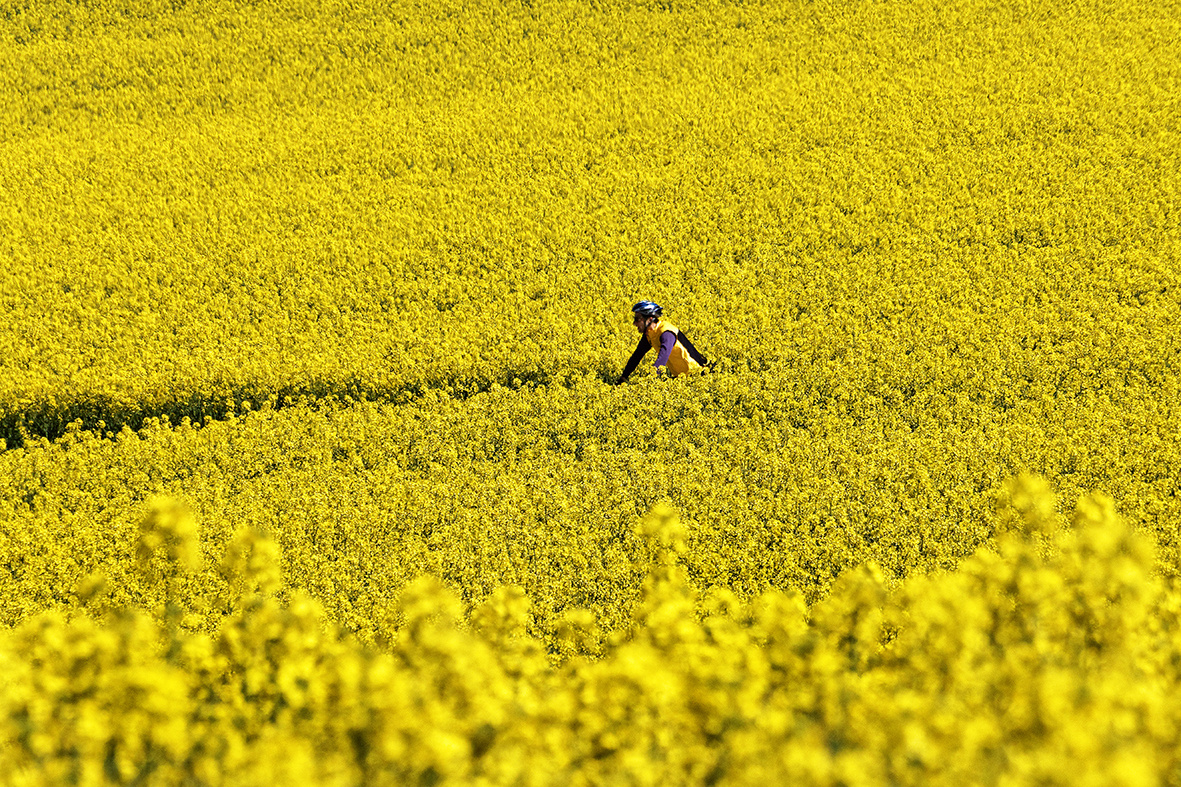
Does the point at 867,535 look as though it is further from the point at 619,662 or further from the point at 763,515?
the point at 619,662

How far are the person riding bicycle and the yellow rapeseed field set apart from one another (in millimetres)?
277

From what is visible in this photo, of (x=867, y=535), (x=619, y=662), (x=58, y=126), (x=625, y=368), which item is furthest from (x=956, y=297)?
(x=58, y=126)

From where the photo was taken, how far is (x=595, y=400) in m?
9.54

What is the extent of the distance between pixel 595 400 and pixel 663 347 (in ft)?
3.38

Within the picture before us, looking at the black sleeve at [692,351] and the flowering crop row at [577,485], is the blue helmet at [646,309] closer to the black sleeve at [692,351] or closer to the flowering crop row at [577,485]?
the black sleeve at [692,351]

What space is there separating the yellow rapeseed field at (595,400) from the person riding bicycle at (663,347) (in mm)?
277

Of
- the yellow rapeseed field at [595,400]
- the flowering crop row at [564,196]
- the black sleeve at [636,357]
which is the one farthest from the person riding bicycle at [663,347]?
the flowering crop row at [564,196]

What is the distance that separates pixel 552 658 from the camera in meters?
5.79

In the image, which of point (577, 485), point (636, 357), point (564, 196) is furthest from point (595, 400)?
point (564, 196)

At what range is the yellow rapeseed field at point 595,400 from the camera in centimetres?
333

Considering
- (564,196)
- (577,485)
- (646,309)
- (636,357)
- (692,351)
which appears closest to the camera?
(577,485)

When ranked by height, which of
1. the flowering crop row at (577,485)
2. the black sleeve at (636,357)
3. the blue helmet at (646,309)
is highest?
the blue helmet at (646,309)

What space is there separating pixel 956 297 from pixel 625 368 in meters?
5.53

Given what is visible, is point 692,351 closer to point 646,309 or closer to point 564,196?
point 646,309
